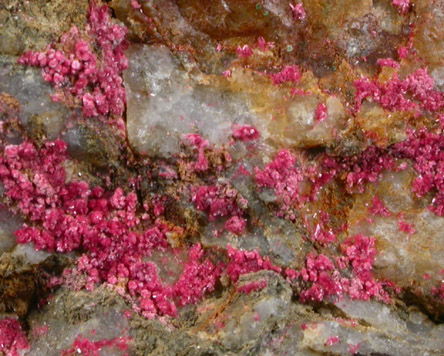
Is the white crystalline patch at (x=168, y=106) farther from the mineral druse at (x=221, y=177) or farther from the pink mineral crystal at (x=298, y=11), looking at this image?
the pink mineral crystal at (x=298, y=11)

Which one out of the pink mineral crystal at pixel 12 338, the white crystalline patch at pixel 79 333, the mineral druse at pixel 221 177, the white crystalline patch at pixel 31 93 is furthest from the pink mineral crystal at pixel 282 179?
the pink mineral crystal at pixel 12 338

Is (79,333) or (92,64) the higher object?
(92,64)

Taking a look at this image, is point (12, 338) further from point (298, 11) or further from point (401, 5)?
point (401, 5)

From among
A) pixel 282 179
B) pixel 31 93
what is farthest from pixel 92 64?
pixel 282 179

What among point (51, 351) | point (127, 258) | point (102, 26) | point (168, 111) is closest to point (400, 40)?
point (168, 111)

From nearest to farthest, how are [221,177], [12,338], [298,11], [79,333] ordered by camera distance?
1. [79,333]
2. [12,338]
3. [221,177]
4. [298,11]
